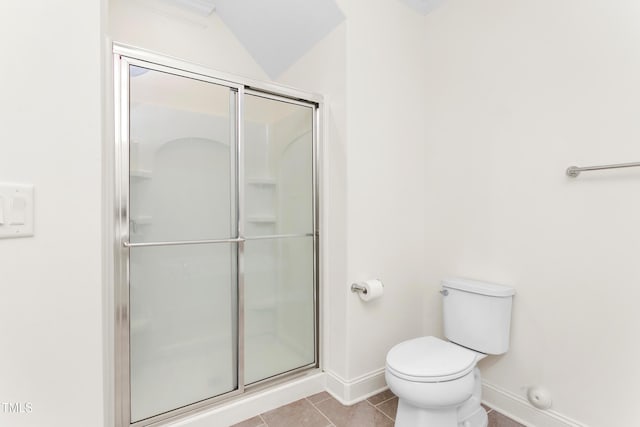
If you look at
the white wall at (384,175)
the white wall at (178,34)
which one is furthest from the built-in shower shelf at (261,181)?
the white wall at (178,34)

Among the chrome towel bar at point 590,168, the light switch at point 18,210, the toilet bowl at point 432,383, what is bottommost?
the toilet bowl at point 432,383

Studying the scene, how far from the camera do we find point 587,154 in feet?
4.69

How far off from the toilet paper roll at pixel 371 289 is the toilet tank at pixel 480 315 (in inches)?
15.9

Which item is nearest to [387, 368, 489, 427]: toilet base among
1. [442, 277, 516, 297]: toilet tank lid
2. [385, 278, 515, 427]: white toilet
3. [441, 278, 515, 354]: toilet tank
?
[385, 278, 515, 427]: white toilet

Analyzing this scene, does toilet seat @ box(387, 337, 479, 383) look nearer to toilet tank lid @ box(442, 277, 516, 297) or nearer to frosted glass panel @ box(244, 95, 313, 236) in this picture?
toilet tank lid @ box(442, 277, 516, 297)

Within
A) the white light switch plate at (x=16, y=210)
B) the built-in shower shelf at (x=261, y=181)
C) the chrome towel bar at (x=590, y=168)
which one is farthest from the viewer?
the built-in shower shelf at (x=261, y=181)

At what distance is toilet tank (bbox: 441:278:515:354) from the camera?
5.33 feet

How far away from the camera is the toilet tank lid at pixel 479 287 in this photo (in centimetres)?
162

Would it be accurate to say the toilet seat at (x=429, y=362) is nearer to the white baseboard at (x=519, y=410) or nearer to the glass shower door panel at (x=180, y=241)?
the white baseboard at (x=519, y=410)

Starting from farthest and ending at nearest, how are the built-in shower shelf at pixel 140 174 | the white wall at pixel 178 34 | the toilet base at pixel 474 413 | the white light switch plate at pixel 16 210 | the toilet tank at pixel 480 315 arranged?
the white wall at pixel 178 34 → the toilet tank at pixel 480 315 → the toilet base at pixel 474 413 → the built-in shower shelf at pixel 140 174 → the white light switch plate at pixel 16 210

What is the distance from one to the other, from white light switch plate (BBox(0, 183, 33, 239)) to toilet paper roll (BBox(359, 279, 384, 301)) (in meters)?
1.45

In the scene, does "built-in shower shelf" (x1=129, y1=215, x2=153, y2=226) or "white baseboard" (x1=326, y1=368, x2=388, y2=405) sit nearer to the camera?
"built-in shower shelf" (x1=129, y1=215, x2=153, y2=226)

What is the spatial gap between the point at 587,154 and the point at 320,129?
135 cm

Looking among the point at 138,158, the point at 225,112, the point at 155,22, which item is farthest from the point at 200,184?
the point at 155,22
